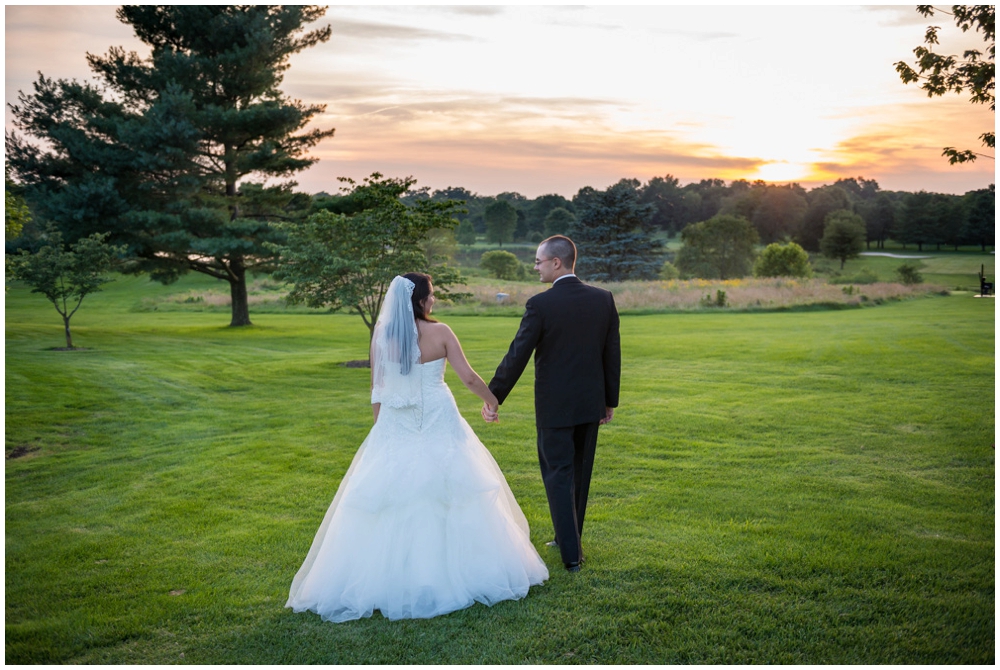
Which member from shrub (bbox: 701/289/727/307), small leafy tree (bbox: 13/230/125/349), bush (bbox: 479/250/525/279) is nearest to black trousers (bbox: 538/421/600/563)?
small leafy tree (bbox: 13/230/125/349)

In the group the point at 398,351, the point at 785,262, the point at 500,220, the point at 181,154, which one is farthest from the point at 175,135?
the point at 500,220

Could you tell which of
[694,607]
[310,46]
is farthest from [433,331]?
[310,46]

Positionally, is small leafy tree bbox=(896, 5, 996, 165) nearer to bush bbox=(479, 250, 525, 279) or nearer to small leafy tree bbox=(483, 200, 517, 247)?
bush bbox=(479, 250, 525, 279)

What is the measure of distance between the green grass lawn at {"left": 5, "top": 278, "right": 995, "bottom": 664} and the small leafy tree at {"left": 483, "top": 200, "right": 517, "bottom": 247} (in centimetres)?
6352

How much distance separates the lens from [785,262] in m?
56.2

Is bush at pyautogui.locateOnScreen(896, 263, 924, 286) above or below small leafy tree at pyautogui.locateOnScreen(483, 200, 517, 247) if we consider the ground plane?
below

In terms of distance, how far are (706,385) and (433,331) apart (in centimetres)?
1026

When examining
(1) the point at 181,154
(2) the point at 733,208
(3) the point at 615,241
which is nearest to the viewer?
(1) the point at 181,154

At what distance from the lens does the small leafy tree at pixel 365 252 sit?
1769 cm

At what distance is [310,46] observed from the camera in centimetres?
2816

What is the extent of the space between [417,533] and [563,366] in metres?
1.47

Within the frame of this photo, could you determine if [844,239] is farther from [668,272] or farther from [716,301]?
[716,301]

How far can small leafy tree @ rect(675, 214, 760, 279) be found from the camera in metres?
67.2

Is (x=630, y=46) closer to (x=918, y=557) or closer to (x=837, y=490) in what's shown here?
(x=837, y=490)
